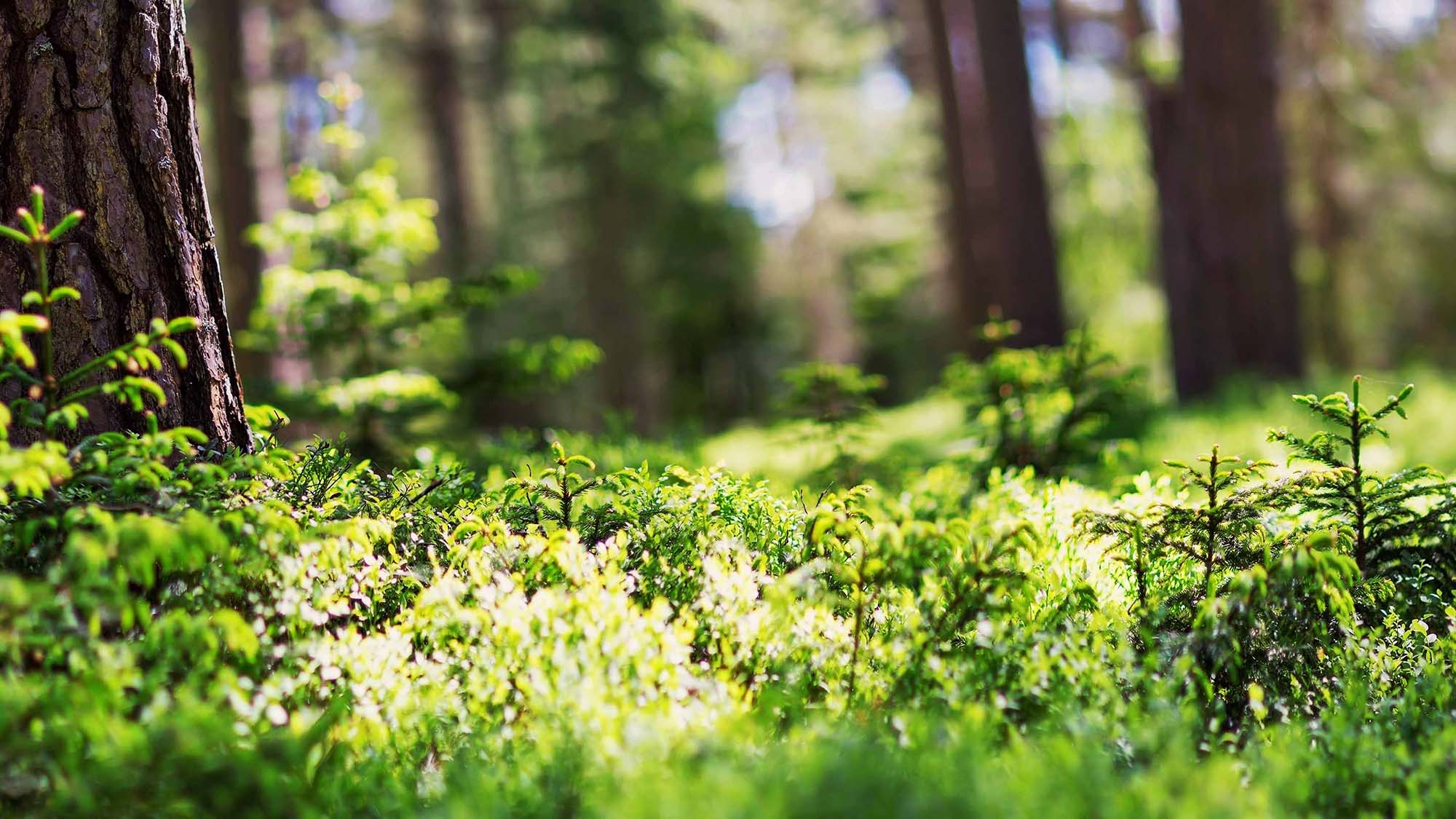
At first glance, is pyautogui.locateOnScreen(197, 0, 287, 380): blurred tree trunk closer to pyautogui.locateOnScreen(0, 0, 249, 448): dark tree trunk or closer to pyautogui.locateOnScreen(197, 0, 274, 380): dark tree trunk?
pyautogui.locateOnScreen(197, 0, 274, 380): dark tree trunk

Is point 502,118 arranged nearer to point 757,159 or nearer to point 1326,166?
point 757,159

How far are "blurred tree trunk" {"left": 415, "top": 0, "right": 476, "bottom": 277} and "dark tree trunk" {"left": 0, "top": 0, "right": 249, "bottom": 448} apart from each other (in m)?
14.7

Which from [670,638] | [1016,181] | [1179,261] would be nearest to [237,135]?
[1016,181]

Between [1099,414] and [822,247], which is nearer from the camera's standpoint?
[1099,414]

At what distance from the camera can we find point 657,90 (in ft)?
54.6

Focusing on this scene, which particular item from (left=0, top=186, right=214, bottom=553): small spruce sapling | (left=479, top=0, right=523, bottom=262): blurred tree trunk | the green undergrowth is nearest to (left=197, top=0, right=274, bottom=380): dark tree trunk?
the green undergrowth

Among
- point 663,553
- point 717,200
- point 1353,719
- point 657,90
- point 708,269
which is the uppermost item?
point 657,90

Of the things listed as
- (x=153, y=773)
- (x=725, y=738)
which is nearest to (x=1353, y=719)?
(x=725, y=738)

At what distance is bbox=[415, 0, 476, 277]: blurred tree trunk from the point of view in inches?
695

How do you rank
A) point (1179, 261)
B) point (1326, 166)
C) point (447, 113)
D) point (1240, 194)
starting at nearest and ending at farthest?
point (1240, 194) < point (1179, 261) < point (447, 113) < point (1326, 166)

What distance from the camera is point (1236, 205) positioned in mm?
9070

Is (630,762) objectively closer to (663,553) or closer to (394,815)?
(394,815)

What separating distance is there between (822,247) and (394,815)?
2384cm

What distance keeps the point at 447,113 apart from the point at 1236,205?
1403 cm
